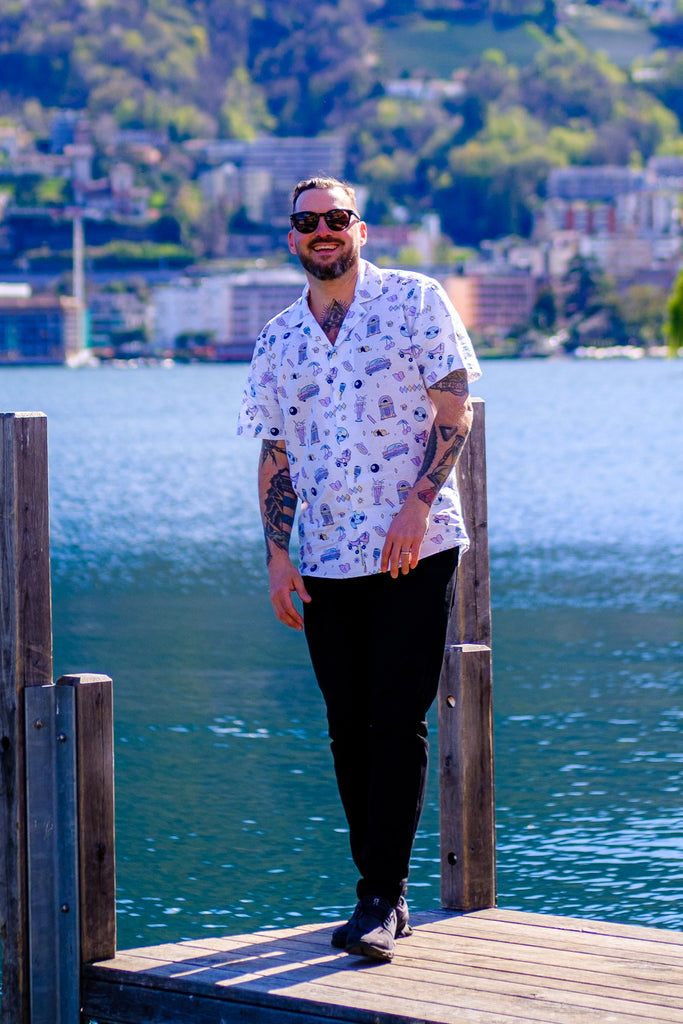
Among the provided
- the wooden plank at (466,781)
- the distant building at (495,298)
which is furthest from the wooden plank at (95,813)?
the distant building at (495,298)

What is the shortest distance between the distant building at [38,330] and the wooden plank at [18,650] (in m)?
124

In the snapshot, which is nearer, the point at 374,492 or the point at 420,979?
the point at 420,979

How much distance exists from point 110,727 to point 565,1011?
99cm

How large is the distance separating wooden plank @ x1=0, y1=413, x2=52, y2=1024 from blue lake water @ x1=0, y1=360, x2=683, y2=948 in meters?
1.63

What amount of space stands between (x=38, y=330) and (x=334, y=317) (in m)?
126

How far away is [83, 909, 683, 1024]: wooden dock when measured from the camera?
2986 millimetres

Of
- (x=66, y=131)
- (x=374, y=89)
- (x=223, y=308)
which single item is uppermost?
(x=374, y=89)

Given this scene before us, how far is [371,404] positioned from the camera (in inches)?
128

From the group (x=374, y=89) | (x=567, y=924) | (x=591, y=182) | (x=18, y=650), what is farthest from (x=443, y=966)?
(x=374, y=89)

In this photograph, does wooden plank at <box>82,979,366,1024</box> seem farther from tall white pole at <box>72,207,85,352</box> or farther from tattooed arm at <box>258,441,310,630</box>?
tall white pole at <box>72,207,85,352</box>

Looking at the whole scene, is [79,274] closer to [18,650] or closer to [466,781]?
[466,781]

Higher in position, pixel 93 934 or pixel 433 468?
pixel 433 468

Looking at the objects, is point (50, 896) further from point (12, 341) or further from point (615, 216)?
point (615, 216)

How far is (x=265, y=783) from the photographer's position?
6.77 meters
